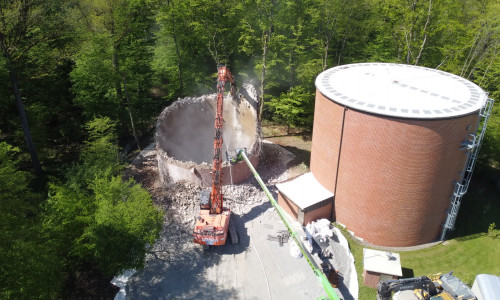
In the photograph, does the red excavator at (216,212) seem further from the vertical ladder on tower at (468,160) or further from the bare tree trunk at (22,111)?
the bare tree trunk at (22,111)

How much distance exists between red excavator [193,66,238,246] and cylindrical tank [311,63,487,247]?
19.5 feet

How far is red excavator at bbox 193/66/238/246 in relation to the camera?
60.5ft

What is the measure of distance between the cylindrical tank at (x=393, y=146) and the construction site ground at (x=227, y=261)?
3.78 m

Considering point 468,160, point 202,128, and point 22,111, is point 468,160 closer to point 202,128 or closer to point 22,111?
point 202,128

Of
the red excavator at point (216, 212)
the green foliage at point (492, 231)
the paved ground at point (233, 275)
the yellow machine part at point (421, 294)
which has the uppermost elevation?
the red excavator at point (216, 212)

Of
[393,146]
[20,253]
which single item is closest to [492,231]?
[393,146]

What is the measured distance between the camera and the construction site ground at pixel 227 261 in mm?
17078

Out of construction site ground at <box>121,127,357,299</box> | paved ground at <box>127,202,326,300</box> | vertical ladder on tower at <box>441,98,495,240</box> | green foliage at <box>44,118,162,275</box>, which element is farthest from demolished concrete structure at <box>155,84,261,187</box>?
Answer: vertical ladder on tower at <box>441,98,495,240</box>

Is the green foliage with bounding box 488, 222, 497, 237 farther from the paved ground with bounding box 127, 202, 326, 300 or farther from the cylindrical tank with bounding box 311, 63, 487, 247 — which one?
the paved ground with bounding box 127, 202, 326, 300

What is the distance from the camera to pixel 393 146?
17219 millimetres

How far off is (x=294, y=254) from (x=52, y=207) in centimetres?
1232

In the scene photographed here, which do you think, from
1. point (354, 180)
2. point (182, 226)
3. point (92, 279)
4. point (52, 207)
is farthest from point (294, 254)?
point (52, 207)

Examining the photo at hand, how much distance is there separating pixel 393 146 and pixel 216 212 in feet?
33.3

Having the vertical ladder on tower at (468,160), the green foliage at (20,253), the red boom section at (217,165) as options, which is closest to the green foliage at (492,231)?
the vertical ladder on tower at (468,160)
